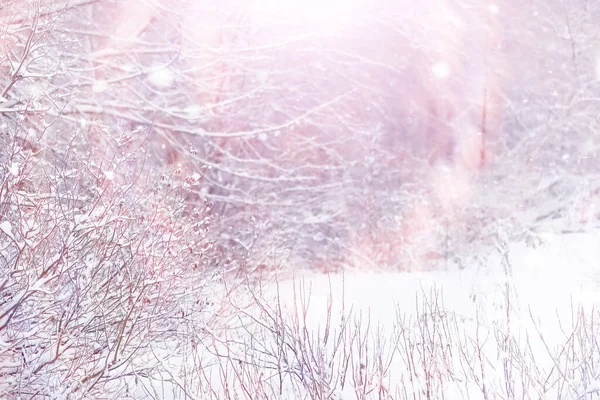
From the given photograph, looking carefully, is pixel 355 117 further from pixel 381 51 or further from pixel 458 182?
pixel 458 182

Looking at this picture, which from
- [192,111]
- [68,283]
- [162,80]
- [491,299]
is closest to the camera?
[68,283]

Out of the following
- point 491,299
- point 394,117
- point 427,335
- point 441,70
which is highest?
point 441,70

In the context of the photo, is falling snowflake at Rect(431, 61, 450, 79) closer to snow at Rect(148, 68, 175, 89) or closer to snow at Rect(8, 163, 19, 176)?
snow at Rect(148, 68, 175, 89)

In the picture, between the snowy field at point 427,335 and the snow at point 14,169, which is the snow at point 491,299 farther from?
the snow at point 14,169

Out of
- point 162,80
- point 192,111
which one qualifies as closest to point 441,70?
point 162,80

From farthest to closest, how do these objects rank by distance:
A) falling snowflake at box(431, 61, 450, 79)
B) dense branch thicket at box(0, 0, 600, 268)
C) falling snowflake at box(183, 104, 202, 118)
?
falling snowflake at box(431, 61, 450, 79), dense branch thicket at box(0, 0, 600, 268), falling snowflake at box(183, 104, 202, 118)

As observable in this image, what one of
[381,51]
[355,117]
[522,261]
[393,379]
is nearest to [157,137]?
[355,117]

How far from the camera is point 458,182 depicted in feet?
38.8

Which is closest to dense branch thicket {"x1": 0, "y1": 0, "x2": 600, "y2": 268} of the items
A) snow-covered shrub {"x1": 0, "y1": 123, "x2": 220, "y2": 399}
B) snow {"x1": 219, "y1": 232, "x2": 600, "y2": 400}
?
snow {"x1": 219, "y1": 232, "x2": 600, "y2": 400}

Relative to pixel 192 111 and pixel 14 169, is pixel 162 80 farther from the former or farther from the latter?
pixel 14 169

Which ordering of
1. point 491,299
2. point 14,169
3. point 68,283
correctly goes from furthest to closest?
point 491,299, point 68,283, point 14,169

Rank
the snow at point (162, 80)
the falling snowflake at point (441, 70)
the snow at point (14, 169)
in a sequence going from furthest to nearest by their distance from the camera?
1. the falling snowflake at point (441, 70)
2. the snow at point (162, 80)
3. the snow at point (14, 169)

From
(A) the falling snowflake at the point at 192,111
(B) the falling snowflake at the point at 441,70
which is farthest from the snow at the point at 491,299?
(B) the falling snowflake at the point at 441,70

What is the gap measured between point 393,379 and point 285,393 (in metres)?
0.65
